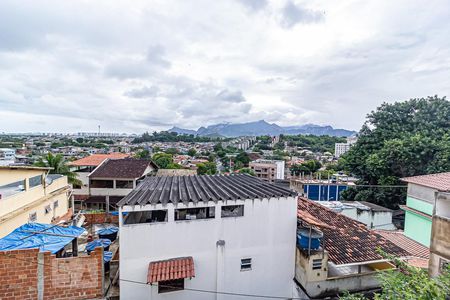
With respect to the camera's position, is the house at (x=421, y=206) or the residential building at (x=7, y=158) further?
the residential building at (x=7, y=158)

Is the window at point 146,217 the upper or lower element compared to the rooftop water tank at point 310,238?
upper

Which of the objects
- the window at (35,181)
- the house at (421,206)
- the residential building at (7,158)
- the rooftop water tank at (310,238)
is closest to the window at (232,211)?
the rooftop water tank at (310,238)

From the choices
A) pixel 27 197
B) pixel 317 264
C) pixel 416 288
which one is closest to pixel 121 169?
pixel 27 197

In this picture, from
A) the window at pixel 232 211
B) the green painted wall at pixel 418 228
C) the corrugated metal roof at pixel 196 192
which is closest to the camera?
the corrugated metal roof at pixel 196 192

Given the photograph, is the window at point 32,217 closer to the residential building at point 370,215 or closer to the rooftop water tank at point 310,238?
the rooftop water tank at point 310,238

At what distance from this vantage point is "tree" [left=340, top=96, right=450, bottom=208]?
63.6ft

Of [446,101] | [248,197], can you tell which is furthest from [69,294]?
[446,101]

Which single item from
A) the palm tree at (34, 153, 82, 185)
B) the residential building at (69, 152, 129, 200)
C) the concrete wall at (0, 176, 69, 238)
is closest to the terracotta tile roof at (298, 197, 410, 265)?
the concrete wall at (0, 176, 69, 238)

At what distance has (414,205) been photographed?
15070 mm

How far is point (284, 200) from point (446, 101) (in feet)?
75.2

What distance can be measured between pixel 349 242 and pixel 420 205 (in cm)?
742

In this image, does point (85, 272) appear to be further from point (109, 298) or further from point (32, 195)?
point (32, 195)

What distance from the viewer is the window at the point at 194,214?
8945mm

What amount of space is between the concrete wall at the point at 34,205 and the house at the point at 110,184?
6507 millimetres
